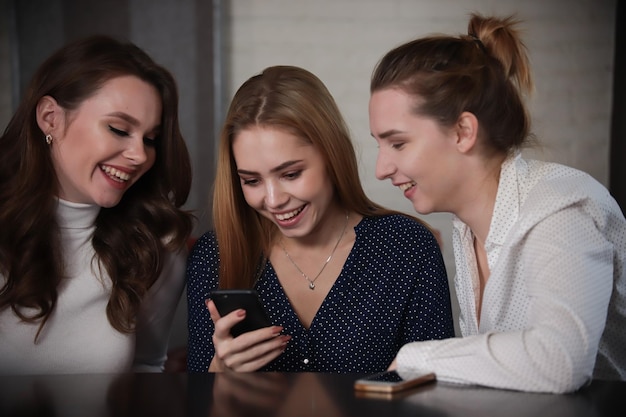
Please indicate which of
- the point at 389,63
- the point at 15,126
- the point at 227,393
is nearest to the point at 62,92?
the point at 15,126

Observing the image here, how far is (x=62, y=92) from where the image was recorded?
6.27 ft

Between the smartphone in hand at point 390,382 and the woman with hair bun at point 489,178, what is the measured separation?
23 centimetres

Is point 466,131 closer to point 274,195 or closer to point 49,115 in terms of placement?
point 274,195

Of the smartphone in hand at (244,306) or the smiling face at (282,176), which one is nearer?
the smartphone in hand at (244,306)

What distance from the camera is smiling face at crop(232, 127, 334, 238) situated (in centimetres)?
178

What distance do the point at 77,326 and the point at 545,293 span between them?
1.14m

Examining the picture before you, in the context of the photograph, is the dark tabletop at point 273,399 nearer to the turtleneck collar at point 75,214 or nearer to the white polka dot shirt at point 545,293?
the white polka dot shirt at point 545,293

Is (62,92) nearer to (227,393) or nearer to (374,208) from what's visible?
(374,208)

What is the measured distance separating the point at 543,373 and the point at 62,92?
129 centimetres

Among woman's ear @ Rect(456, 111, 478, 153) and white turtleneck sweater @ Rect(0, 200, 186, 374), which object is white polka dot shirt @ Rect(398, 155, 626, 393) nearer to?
woman's ear @ Rect(456, 111, 478, 153)

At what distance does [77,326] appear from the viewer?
1.92 metres

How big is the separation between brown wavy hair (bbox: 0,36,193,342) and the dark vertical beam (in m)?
2.17

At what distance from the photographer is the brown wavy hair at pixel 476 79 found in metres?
1.60

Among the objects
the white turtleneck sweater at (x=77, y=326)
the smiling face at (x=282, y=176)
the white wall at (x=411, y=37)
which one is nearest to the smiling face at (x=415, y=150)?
the smiling face at (x=282, y=176)
